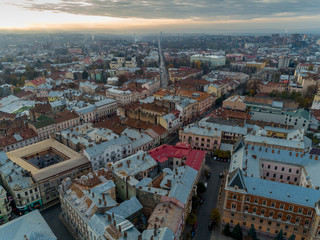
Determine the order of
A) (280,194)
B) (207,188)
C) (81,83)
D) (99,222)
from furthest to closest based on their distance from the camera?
(81,83) < (207,188) < (280,194) < (99,222)

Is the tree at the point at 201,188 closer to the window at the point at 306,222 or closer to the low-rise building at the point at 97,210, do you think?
the low-rise building at the point at 97,210

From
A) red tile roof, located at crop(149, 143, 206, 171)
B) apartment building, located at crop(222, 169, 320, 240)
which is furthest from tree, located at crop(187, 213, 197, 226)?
red tile roof, located at crop(149, 143, 206, 171)

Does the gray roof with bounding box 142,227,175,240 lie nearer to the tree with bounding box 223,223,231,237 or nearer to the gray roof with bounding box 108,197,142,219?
the gray roof with bounding box 108,197,142,219

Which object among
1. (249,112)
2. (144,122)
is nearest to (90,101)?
(144,122)

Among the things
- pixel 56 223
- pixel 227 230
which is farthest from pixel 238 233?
pixel 56 223

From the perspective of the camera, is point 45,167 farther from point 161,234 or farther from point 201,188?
point 201,188

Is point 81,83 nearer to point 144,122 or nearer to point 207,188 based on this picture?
point 144,122
